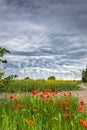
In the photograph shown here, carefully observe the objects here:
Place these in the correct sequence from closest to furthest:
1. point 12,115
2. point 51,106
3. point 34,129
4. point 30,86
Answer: point 34,129
point 12,115
point 51,106
point 30,86

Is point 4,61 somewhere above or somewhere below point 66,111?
above

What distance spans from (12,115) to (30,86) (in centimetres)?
1367

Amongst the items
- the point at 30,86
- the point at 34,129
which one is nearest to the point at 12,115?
the point at 34,129

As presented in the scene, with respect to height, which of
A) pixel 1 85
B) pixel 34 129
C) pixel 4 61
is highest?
pixel 4 61

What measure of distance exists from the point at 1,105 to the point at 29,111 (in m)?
1.76

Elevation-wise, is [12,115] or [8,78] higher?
[8,78]

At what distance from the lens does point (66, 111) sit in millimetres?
10461

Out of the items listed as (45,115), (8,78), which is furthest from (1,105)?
(8,78)

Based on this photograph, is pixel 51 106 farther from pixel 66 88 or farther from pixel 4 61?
pixel 66 88

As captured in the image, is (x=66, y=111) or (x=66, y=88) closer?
(x=66, y=111)

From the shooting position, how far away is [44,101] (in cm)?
1097

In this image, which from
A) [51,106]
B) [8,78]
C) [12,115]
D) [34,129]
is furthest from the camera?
[8,78]

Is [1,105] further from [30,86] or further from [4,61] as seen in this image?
[30,86]

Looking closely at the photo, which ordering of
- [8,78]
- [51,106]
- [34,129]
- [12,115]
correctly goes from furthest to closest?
[8,78] → [51,106] → [12,115] → [34,129]
